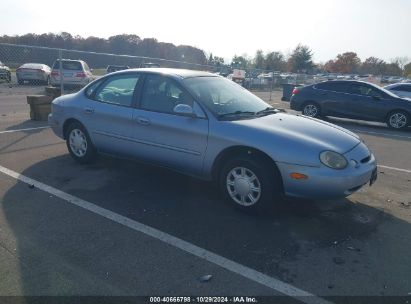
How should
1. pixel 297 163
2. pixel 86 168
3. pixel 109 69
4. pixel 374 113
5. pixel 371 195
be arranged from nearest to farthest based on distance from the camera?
1. pixel 297 163
2. pixel 371 195
3. pixel 86 168
4. pixel 374 113
5. pixel 109 69

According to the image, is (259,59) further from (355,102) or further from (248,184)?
(248,184)

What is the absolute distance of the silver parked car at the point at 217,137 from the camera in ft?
13.0

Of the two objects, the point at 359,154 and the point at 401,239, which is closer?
the point at 401,239

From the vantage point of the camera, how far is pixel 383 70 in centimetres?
8162

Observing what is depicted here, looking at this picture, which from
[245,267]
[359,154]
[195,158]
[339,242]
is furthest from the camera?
[195,158]

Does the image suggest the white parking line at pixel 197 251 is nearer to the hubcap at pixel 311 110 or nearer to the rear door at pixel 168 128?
the rear door at pixel 168 128

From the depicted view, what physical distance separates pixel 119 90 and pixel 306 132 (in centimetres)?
271

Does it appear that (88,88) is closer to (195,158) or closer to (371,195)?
(195,158)

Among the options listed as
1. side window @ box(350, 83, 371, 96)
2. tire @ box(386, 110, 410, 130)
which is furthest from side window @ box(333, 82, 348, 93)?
tire @ box(386, 110, 410, 130)

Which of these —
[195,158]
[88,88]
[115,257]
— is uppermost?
[88,88]

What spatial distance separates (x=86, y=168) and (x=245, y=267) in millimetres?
3430

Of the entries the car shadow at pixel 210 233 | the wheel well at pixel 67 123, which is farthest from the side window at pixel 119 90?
the car shadow at pixel 210 233

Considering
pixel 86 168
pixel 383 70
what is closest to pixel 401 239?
pixel 86 168

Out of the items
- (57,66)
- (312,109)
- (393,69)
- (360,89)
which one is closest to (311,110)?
(312,109)
